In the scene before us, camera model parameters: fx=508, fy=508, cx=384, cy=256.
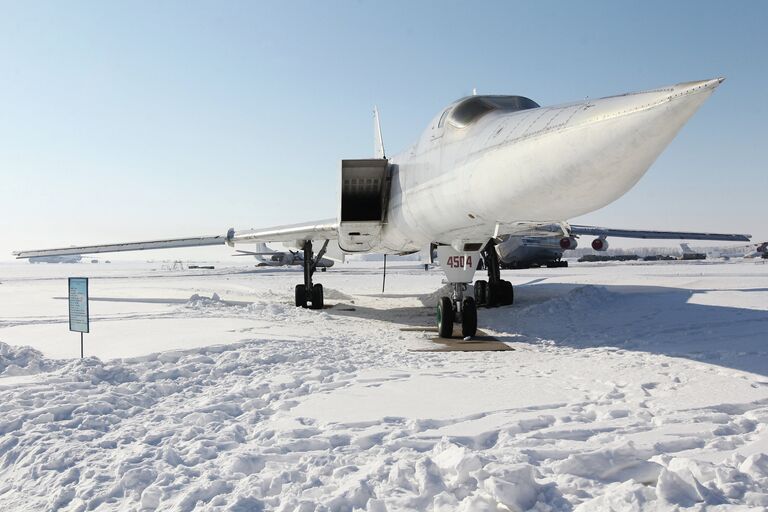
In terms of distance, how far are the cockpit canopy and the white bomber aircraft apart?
2 centimetres

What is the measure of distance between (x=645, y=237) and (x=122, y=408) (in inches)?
779

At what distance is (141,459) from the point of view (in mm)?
3379

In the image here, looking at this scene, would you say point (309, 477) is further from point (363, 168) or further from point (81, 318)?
point (363, 168)

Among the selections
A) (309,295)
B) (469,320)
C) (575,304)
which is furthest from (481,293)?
(469,320)

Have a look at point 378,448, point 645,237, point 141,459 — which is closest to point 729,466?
point 378,448

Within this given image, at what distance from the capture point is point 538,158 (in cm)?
517

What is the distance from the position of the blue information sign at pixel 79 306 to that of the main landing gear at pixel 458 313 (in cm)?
563

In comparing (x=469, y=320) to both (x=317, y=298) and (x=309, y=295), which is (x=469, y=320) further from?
(x=309, y=295)

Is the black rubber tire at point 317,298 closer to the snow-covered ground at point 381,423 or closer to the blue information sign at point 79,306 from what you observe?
the snow-covered ground at point 381,423

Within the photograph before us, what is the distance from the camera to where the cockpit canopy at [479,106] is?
770 centimetres

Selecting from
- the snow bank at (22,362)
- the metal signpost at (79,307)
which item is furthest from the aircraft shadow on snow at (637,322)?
the snow bank at (22,362)

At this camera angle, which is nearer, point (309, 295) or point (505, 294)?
point (505, 294)

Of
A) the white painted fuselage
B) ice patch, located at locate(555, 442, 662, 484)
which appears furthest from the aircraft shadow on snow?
ice patch, located at locate(555, 442, 662, 484)

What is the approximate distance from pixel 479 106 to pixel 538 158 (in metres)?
2.99
